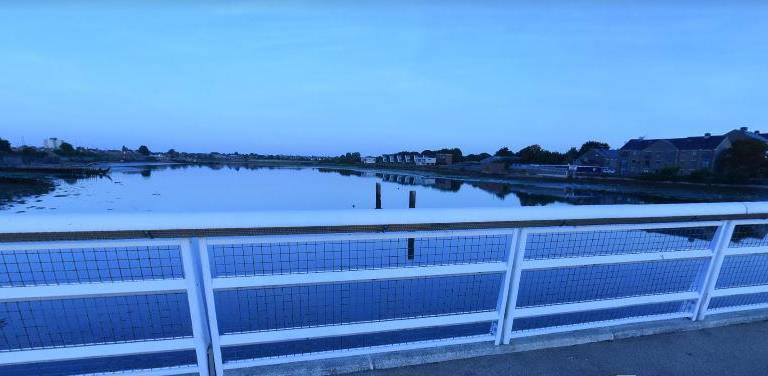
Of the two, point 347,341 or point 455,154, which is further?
point 455,154

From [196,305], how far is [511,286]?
5.47ft

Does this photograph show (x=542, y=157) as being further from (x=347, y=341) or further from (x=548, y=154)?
(x=347, y=341)

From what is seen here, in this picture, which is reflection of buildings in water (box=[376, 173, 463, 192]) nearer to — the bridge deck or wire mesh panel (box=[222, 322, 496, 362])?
wire mesh panel (box=[222, 322, 496, 362])

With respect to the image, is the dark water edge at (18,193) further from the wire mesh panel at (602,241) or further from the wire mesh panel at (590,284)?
the wire mesh panel at (602,241)

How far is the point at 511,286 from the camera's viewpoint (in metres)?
2.02

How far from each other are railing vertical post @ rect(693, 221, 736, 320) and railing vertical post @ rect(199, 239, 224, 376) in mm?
2993

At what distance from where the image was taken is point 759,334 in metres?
2.39

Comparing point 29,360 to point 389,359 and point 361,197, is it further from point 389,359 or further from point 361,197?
point 361,197

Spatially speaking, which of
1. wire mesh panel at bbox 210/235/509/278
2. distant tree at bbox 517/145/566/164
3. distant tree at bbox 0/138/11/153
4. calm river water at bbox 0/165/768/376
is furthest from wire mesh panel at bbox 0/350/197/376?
distant tree at bbox 0/138/11/153

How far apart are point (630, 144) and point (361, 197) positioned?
53.6m

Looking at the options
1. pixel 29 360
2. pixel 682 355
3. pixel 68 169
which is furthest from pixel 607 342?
pixel 68 169

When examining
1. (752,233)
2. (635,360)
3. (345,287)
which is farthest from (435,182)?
(635,360)

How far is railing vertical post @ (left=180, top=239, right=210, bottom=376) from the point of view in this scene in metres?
1.54

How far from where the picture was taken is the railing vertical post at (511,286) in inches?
74.7
